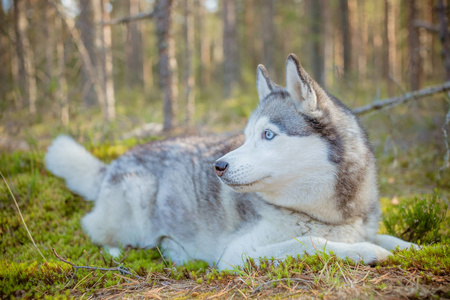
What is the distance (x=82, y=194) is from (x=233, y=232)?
7.63 ft

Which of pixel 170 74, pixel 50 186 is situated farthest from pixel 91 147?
pixel 170 74

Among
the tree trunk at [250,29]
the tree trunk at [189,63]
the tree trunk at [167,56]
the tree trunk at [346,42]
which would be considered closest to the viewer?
the tree trunk at [167,56]

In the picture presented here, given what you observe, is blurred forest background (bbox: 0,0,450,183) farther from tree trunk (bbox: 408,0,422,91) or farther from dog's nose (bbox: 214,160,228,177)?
dog's nose (bbox: 214,160,228,177)

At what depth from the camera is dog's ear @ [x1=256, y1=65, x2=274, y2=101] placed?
3012mm

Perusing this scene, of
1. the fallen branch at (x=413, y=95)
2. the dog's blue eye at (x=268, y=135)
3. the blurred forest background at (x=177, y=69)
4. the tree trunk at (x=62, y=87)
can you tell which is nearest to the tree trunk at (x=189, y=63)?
the blurred forest background at (x=177, y=69)

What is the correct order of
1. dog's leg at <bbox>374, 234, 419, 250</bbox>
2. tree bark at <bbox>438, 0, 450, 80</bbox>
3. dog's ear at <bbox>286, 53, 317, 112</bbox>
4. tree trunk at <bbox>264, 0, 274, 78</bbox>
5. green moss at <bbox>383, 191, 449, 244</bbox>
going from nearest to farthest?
dog's ear at <bbox>286, 53, 317, 112</bbox> < dog's leg at <bbox>374, 234, 419, 250</bbox> < green moss at <bbox>383, 191, 449, 244</bbox> < tree bark at <bbox>438, 0, 450, 80</bbox> < tree trunk at <bbox>264, 0, 274, 78</bbox>

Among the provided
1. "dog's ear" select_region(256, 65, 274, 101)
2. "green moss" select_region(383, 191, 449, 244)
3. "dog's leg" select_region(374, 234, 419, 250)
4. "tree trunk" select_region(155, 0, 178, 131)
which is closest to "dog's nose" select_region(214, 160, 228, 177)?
"dog's ear" select_region(256, 65, 274, 101)

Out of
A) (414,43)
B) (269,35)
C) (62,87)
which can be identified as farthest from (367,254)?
(269,35)

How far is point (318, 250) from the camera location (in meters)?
2.28

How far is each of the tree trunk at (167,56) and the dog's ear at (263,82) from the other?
13.2ft

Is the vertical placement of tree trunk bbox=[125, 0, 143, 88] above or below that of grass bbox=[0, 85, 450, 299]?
above

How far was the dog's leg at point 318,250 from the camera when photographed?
2.25 m

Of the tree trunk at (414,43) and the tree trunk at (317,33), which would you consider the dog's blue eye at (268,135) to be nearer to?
the tree trunk at (414,43)

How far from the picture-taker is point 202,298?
Answer: 6.61ft
